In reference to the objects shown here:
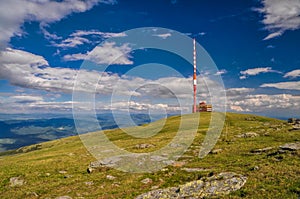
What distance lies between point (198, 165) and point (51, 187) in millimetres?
17466

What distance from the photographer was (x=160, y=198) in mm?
17734

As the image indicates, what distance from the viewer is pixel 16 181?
28.3 meters

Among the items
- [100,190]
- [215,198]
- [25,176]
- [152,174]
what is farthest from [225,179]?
[25,176]

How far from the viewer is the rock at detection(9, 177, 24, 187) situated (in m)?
27.6

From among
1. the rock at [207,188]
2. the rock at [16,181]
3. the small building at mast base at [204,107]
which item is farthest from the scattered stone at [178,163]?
the small building at mast base at [204,107]

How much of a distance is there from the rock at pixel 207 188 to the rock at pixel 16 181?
57.6 feet

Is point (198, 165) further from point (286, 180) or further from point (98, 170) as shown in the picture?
point (98, 170)

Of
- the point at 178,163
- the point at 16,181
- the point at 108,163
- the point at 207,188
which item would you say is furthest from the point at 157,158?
the point at 16,181

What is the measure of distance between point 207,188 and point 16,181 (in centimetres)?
2405

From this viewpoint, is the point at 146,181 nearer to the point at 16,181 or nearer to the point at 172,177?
the point at 172,177

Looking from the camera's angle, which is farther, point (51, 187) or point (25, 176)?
point (25, 176)

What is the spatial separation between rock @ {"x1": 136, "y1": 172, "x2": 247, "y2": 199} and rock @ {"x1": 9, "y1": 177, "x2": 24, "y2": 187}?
17543 mm

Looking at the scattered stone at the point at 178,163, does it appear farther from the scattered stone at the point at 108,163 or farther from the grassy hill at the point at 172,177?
the scattered stone at the point at 108,163

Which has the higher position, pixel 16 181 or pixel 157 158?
pixel 157 158
